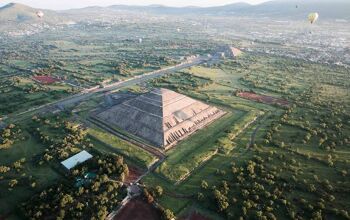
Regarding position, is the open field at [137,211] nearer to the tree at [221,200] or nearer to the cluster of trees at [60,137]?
the tree at [221,200]

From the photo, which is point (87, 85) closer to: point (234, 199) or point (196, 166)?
point (196, 166)

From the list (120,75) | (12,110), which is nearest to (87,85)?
(120,75)

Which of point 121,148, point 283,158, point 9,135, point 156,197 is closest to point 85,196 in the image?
point 156,197

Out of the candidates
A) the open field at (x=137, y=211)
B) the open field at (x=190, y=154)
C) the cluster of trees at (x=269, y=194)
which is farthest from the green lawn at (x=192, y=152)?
the open field at (x=137, y=211)

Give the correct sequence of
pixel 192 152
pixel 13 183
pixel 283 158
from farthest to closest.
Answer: pixel 192 152 → pixel 283 158 → pixel 13 183

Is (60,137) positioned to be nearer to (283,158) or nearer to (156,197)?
(156,197)

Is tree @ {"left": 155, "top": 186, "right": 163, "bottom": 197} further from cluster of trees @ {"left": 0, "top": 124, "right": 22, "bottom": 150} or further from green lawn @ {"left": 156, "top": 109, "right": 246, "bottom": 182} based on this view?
cluster of trees @ {"left": 0, "top": 124, "right": 22, "bottom": 150}
